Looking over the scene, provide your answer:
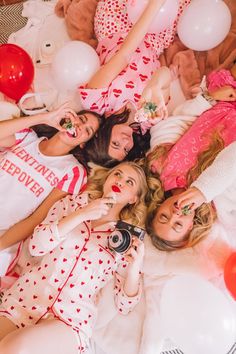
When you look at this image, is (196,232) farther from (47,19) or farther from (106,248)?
(47,19)

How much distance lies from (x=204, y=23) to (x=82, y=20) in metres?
0.48

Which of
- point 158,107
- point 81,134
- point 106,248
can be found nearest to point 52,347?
point 106,248

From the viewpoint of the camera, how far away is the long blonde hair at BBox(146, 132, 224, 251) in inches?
63.6

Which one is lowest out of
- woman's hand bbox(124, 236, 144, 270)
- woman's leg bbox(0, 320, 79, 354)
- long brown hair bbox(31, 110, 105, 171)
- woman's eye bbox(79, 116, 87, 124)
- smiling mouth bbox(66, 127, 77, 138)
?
woman's leg bbox(0, 320, 79, 354)

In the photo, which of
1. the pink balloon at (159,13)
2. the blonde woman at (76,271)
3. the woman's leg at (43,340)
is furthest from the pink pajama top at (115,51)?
the woman's leg at (43,340)

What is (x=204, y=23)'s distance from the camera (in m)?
1.73

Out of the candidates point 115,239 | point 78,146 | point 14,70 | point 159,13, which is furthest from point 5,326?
point 159,13

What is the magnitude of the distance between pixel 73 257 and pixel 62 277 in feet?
0.22

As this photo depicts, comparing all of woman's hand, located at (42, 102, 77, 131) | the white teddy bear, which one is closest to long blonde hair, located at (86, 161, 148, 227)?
woman's hand, located at (42, 102, 77, 131)

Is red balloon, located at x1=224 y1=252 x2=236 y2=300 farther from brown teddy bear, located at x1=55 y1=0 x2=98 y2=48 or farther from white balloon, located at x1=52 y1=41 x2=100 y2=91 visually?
brown teddy bear, located at x1=55 y1=0 x2=98 y2=48

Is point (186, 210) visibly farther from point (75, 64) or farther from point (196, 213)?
point (75, 64)

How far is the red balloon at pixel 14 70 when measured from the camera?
1703 mm

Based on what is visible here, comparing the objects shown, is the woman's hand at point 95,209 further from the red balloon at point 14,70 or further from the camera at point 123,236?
the red balloon at point 14,70

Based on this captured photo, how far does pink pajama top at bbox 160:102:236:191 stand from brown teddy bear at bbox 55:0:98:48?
535 millimetres
